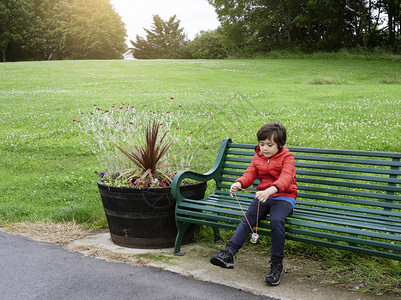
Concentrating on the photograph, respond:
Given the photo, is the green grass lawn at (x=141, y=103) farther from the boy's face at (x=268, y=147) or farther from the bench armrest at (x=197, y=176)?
the boy's face at (x=268, y=147)

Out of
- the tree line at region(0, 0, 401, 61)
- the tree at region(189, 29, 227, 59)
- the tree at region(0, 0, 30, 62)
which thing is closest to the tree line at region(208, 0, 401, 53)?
the tree line at region(0, 0, 401, 61)

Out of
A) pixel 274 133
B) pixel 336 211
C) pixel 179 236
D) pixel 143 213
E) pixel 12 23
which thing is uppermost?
pixel 12 23

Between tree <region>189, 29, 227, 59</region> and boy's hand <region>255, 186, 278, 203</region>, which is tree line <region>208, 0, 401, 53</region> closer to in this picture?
tree <region>189, 29, 227, 59</region>

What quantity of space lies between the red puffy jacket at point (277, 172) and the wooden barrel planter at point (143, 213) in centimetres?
68

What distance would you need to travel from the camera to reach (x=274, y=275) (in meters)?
3.39

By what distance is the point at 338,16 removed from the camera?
114ft

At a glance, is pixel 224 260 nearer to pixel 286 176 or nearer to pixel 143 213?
pixel 286 176

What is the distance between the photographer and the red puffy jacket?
3.65 metres

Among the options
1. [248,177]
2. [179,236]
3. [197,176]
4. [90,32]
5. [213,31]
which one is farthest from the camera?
[213,31]

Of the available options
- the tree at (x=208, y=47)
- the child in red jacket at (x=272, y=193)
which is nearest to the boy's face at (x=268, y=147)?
the child in red jacket at (x=272, y=193)

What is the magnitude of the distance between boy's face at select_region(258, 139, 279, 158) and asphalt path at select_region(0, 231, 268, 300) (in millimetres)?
1200

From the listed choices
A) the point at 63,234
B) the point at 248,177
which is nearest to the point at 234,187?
the point at 248,177

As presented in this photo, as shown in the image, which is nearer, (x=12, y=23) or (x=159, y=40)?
(x=12, y=23)

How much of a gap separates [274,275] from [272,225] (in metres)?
0.39
